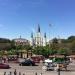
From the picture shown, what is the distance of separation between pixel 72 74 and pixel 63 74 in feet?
4.63

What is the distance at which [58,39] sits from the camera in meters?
180

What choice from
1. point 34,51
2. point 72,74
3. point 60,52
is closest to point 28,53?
point 34,51

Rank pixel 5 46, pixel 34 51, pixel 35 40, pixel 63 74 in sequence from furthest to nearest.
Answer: pixel 35 40, pixel 5 46, pixel 34 51, pixel 63 74

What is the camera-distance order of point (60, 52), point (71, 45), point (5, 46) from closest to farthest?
point (60, 52)
point (71, 45)
point (5, 46)

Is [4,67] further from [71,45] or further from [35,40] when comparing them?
[35,40]

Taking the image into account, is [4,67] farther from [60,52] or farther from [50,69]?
[60,52]

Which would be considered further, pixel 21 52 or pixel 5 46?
pixel 5 46

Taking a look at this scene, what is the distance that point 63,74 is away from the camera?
132ft

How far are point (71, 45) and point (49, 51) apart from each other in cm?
3050

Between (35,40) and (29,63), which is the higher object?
(35,40)

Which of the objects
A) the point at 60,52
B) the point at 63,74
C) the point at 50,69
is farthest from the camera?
the point at 60,52

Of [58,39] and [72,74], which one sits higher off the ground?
[58,39]

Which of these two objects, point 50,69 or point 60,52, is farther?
point 60,52

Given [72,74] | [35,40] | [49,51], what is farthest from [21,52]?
[72,74]
